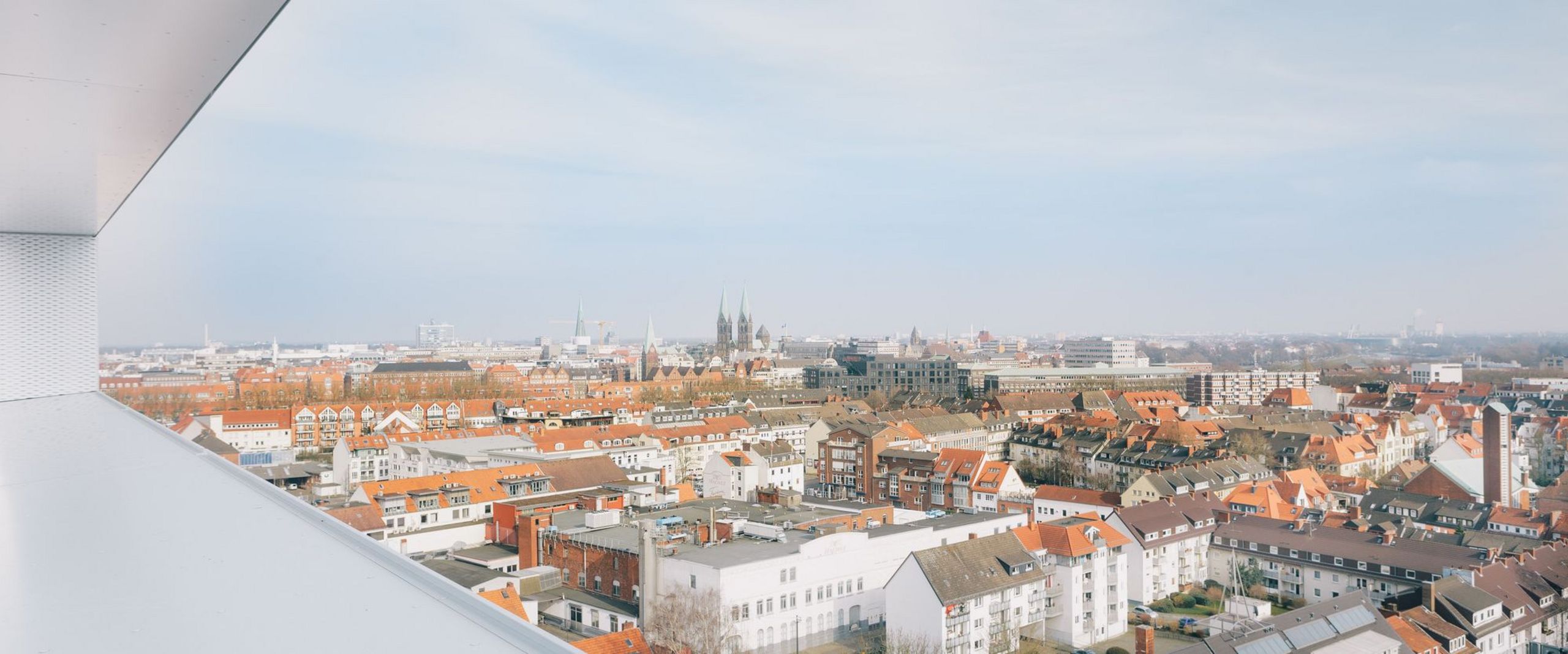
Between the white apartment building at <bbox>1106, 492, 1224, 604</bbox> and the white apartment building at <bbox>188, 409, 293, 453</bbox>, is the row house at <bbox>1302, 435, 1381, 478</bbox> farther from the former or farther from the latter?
the white apartment building at <bbox>188, 409, 293, 453</bbox>

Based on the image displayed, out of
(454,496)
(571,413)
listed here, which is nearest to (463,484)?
(454,496)

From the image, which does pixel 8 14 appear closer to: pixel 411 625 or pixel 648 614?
pixel 411 625

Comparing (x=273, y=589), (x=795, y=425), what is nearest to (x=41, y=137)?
(x=273, y=589)

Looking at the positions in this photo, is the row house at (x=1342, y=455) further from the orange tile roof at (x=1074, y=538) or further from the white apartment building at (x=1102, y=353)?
the white apartment building at (x=1102, y=353)

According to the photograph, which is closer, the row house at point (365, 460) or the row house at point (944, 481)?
the row house at point (944, 481)

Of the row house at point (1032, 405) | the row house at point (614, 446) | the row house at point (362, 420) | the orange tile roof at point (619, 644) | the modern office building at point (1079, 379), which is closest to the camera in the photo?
the orange tile roof at point (619, 644)

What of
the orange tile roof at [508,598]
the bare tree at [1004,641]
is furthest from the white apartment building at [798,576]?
the orange tile roof at [508,598]

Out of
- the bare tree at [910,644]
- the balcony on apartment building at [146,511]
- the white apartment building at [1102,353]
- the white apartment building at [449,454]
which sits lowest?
the bare tree at [910,644]
